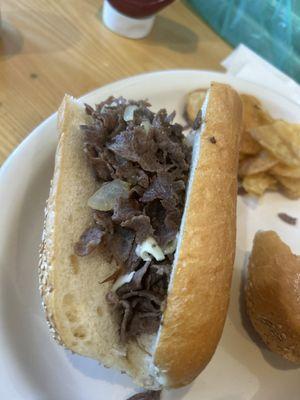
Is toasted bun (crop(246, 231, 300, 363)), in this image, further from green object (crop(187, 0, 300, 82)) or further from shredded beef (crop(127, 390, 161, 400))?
green object (crop(187, 0, 300, 82))

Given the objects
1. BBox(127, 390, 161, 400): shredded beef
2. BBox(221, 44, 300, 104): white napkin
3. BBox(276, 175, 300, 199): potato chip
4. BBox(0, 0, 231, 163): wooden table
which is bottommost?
BBox(127, 390, 161, 400): shredded beef

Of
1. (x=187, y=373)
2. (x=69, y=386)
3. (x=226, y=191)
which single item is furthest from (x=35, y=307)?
(x=226, y=191)

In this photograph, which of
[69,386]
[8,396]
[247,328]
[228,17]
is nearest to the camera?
[8,396]

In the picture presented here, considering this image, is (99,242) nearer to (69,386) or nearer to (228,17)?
(69,386)

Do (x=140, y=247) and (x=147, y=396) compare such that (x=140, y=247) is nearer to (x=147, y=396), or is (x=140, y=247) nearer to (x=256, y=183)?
(x=147, y=396)

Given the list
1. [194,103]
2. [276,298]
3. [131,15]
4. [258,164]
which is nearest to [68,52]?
[131,15]

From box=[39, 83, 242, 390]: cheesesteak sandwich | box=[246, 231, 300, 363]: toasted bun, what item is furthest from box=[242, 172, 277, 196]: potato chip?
box=[39, 83, 242, 390]: cheesesteak sandwich
